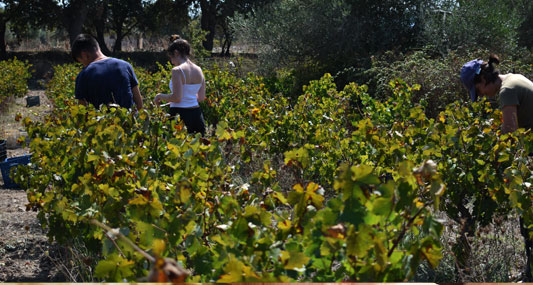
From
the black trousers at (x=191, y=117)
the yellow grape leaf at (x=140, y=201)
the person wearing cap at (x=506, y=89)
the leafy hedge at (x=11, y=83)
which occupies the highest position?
the person wearing cap at (x=506, y=89)

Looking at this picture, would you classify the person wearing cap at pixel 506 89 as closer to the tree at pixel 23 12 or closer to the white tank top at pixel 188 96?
the white tank top at pixel 188 96

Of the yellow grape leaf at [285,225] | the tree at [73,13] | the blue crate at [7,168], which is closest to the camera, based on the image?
the yellow grape leaf at [285,225]

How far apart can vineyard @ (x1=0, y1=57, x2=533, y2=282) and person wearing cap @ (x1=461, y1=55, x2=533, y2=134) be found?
0.12 metres

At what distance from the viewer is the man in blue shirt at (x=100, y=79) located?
4.51 meters

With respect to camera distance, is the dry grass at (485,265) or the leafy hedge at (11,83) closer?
the dry grass at (485,265)

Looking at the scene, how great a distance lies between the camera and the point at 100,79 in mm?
4504

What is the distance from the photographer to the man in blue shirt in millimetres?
4508

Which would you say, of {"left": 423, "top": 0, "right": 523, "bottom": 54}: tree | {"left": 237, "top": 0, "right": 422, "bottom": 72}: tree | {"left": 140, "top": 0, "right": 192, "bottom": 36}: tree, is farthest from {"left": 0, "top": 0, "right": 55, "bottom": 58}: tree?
{"left": 423, "top": 0, "right": 523, "bottom": 54}: tree

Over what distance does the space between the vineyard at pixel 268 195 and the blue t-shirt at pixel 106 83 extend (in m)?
0.63

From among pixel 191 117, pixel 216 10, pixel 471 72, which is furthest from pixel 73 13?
pixel 471 72

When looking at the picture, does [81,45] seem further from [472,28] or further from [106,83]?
[472,28]

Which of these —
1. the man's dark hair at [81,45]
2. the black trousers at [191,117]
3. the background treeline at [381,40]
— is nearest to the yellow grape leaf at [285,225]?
the man's dark hair at [81,45]

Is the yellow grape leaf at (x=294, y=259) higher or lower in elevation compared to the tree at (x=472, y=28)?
lower

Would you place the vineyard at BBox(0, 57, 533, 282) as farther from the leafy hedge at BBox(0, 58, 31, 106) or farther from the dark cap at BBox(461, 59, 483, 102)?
the leafy hedge at BBox(0, 58, 31, 106)
